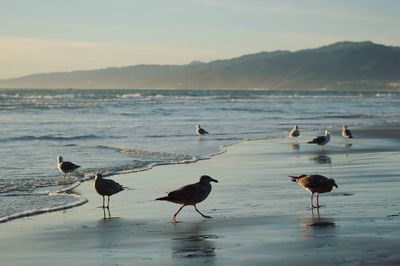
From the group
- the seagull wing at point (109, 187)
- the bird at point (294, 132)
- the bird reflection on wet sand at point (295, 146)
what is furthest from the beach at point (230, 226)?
the bird at point (294, 132)

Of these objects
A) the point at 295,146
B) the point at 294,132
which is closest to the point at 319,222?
the point at 295,146

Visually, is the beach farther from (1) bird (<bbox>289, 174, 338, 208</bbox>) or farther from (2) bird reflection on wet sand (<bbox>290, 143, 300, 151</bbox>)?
(2) bird reflection on wet sand (<bbox>290, 143, 300, 151</bbox>)

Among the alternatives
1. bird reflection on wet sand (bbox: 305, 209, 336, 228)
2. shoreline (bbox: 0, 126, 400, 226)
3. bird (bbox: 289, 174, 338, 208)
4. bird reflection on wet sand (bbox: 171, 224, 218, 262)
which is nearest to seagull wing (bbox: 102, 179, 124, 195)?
shoreline (bbox: 0, 126, 400, 226)

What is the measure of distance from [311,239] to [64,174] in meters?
8.85

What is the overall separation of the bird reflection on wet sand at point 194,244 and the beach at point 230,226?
0.5 inches

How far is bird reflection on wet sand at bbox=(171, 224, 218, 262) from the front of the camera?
330 inches

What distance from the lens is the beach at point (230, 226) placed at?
8.23 metres

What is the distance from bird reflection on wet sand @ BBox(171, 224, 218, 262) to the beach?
0.01m

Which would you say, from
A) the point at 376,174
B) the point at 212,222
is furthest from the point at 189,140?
the point at 212,222

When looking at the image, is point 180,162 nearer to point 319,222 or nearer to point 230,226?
point 230,226

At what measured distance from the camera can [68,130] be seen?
31859 millimetres

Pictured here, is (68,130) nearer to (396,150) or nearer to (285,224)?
(396,150)

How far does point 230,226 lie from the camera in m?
10.0

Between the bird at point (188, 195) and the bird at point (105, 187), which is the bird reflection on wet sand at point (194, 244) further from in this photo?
the bird at point (105, 187)
